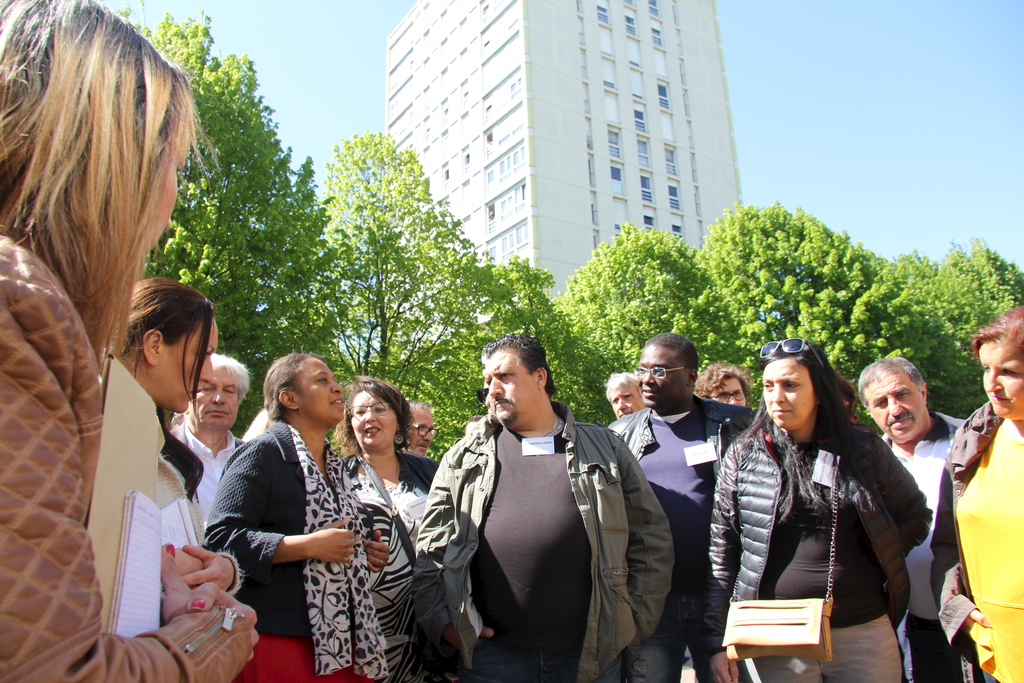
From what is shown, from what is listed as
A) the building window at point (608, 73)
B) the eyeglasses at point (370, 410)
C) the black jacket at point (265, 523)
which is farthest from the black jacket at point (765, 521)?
the building window at point (608, 73)

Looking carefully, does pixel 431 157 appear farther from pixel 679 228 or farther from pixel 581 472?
pixel 581 472

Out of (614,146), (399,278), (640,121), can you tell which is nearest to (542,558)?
(399,278)

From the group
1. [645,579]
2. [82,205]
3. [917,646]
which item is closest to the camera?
[82,205]

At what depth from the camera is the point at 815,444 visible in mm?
3553

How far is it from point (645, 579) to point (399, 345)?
15.6 metres

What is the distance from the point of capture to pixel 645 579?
11.5 ft

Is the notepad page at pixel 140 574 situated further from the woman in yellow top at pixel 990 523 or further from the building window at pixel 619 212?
the building window at pixel 619 212

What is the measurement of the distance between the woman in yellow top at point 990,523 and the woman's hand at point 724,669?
1.03m

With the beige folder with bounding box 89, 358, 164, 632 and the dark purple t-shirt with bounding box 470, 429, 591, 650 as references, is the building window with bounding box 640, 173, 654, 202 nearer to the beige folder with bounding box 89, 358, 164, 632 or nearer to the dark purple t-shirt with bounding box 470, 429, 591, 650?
the dark purple t-shirt with bounding box 470, 429, 591, 650

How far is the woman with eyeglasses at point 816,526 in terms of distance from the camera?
319cm

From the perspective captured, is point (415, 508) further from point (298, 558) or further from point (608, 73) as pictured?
point (608, 73)

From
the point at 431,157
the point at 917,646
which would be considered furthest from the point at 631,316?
the point at 431,157

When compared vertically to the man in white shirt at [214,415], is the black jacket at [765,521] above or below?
below

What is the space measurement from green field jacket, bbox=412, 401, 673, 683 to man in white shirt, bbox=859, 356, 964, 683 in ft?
5.13
